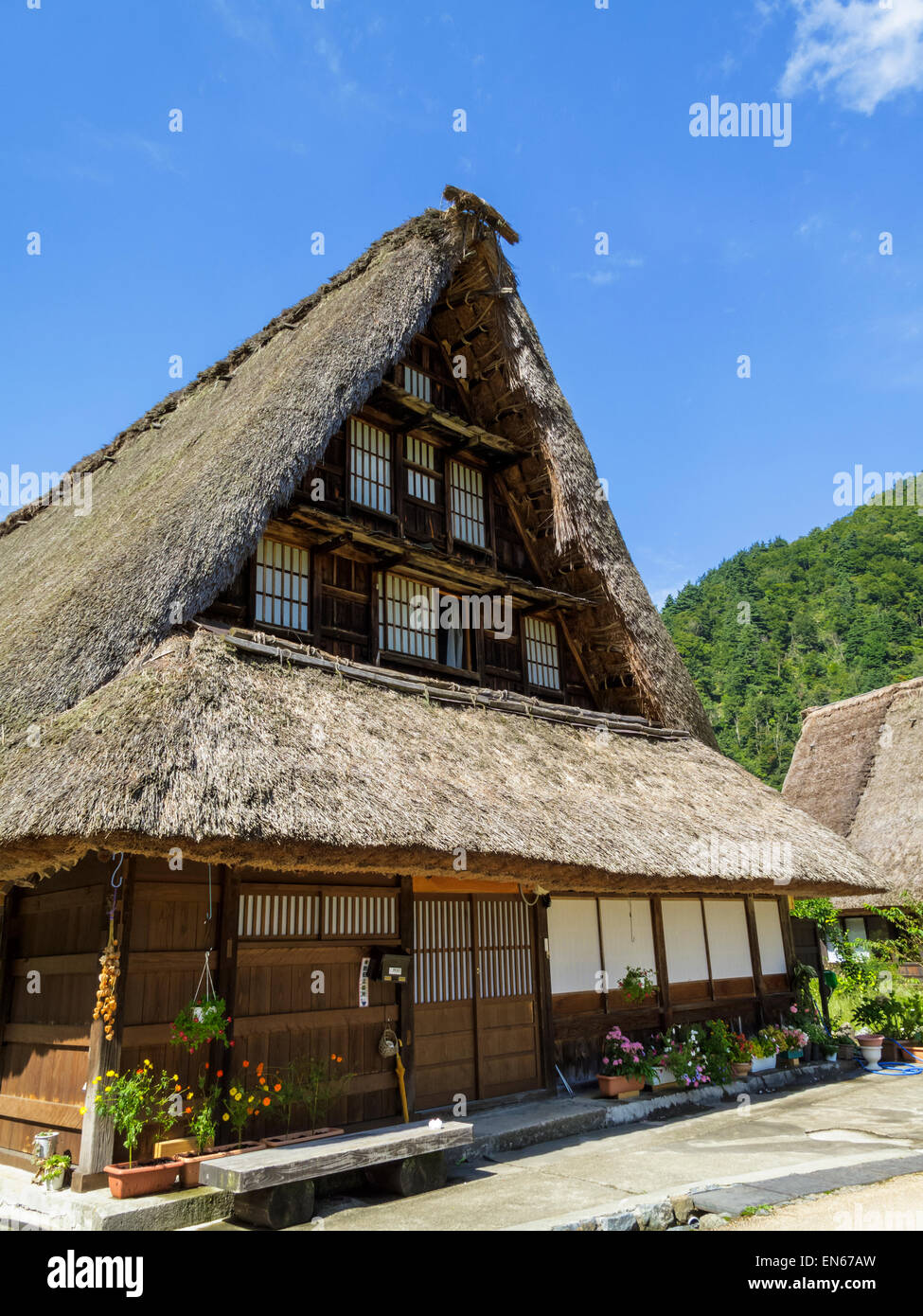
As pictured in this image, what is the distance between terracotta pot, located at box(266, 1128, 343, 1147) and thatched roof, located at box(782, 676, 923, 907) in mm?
14494

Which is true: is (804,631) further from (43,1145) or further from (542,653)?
(43,1145)

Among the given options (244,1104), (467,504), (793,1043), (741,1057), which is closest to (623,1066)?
(741,1057)

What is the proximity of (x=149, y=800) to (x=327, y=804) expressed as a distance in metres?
1.48

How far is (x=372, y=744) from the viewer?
8680 millimetres

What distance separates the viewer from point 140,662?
25.8 feet

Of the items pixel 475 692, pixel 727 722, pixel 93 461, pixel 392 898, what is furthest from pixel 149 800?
pixel 727 722

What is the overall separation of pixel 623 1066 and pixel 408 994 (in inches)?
128

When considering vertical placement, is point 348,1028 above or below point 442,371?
below

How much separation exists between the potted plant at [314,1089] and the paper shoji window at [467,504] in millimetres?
7175

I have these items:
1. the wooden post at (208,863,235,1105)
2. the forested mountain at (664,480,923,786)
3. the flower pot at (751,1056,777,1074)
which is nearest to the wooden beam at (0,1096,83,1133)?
the wooden post at (208,863,235,1105)

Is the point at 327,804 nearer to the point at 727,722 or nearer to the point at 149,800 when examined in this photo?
the point at 149,800

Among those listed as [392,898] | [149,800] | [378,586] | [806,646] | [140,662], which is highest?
[806,646]

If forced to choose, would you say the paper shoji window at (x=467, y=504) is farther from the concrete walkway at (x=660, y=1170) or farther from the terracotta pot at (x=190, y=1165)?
the terracotta pot at (x=190, y=1165)
